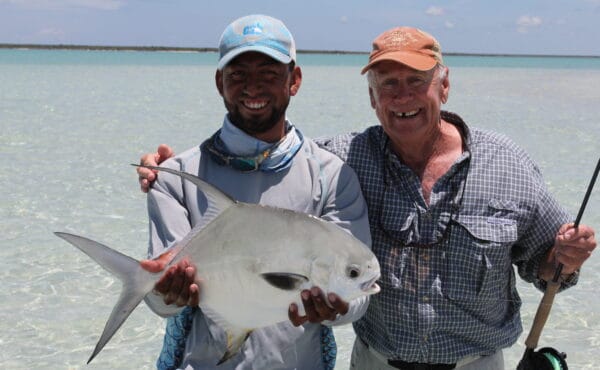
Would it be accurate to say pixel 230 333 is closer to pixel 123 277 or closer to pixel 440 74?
pixel 123 277

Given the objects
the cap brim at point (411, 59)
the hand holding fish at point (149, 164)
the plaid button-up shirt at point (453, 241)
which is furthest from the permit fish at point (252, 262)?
the cap brim at point (411, 59)

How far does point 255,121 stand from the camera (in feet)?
7.58

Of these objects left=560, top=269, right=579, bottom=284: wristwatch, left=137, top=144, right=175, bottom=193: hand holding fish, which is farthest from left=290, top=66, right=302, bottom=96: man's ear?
left=560, top=269, right=579, bottom=284: wristwatch

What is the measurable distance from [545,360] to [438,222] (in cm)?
72

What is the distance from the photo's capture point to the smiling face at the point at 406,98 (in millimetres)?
2539

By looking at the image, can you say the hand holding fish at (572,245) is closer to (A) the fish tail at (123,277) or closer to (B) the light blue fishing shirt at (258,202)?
(B) the light blue fishing shirt at (258,202)

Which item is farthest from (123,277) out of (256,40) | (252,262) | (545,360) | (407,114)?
(545,360)

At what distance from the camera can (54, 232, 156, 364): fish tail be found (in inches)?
74.0

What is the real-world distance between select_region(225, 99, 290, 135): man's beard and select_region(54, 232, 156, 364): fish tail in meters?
0.62

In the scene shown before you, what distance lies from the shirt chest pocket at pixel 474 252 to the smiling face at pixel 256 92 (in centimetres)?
79

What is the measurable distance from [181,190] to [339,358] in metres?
2.89

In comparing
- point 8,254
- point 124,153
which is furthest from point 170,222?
point 124,153

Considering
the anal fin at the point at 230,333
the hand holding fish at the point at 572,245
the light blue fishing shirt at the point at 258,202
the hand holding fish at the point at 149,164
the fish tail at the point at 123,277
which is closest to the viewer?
the fish tail at the point at 123,277

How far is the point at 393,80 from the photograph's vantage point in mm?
2564
